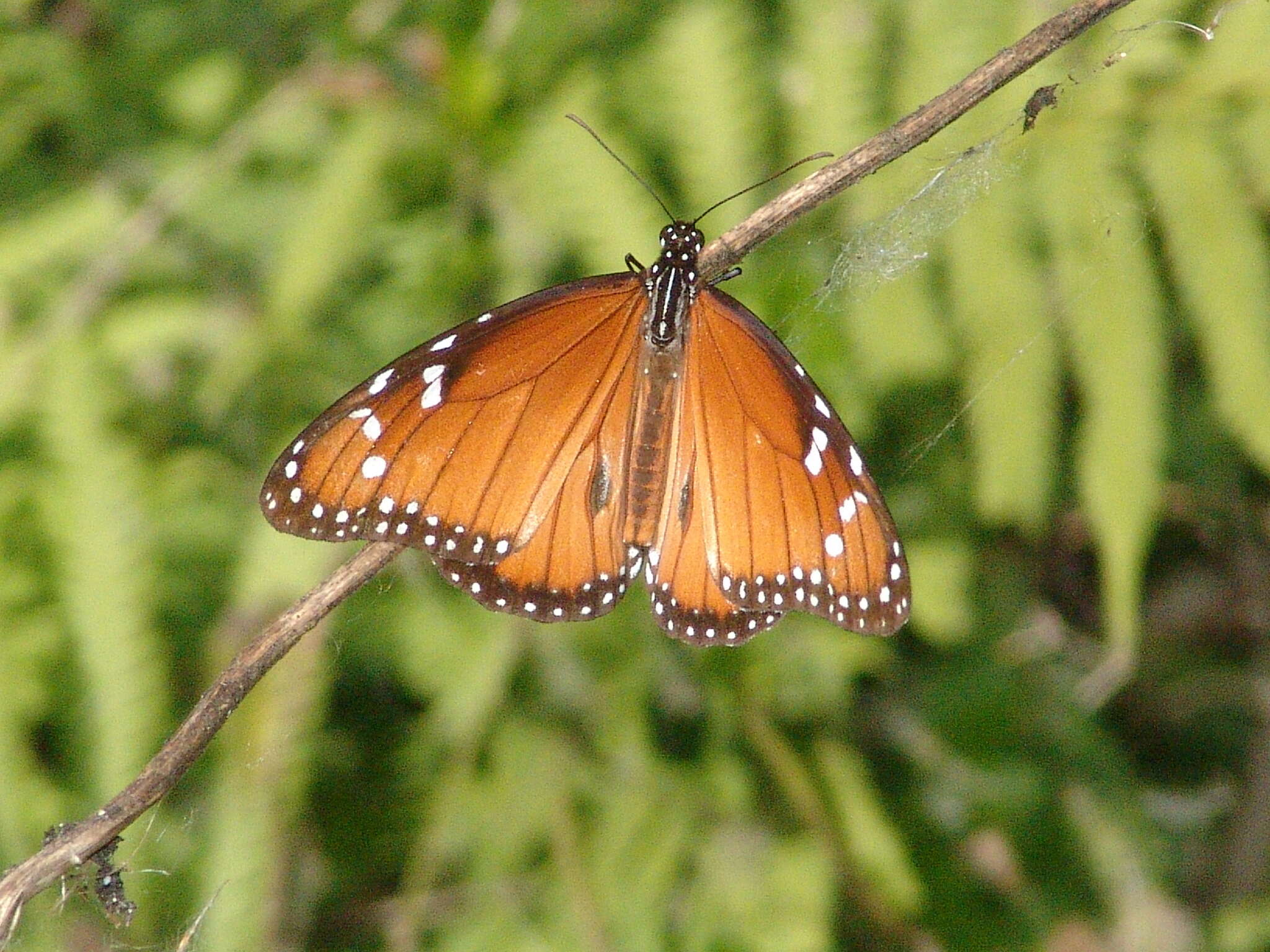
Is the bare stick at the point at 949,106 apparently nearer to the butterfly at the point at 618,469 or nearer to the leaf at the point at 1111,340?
the butterfly at the point at 618,469

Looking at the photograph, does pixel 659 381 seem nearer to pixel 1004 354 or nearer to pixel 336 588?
pixel 336 588

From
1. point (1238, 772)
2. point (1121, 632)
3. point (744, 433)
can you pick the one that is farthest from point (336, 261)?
point (1238, 772)

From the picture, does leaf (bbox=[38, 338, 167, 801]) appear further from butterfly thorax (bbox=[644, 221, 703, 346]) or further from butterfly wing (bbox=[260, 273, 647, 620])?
butterfly thorax (bbox=[644, 221, 703, 346])

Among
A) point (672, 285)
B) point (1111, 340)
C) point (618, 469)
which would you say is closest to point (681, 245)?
point (672, 285)

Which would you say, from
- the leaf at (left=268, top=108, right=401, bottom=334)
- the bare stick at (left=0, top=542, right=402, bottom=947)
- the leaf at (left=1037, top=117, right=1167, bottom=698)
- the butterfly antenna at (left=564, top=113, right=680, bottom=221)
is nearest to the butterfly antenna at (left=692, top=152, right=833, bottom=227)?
the butterfly antenna at (left=564, top=113, right=680, bottom=221)

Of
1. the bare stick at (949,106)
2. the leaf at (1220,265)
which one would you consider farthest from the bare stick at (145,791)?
the leaf at (1220,265)

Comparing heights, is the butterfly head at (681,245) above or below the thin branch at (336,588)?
above
